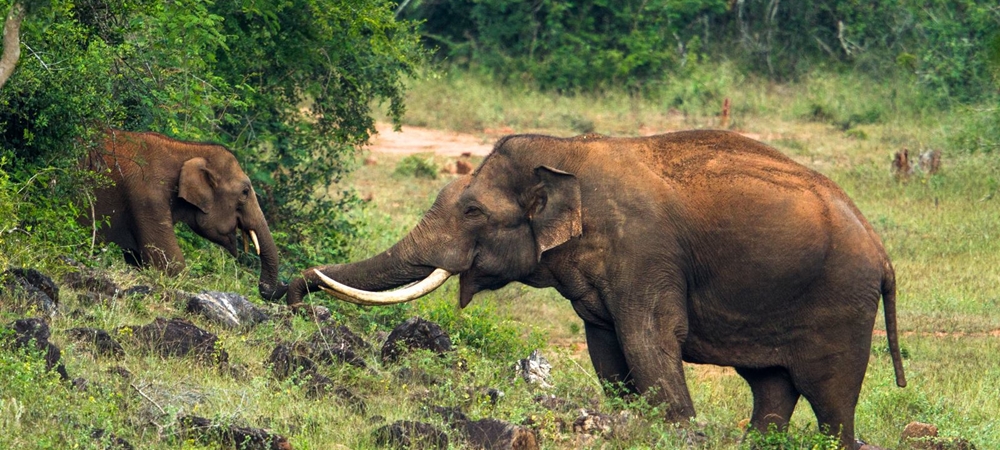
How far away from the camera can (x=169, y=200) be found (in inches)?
448

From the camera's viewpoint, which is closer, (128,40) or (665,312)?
(665,312)

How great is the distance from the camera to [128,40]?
1055 centimetres

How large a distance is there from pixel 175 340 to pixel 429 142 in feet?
50.4

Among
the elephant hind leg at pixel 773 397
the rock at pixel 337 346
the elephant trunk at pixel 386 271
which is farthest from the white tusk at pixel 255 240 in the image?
the elephant hind leg at pixel 773 397

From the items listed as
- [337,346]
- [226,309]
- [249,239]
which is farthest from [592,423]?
[249,239]

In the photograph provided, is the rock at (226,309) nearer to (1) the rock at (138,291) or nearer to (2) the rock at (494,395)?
(1) the rock at (138,291)

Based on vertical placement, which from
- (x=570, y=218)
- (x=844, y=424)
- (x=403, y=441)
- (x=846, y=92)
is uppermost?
(x=570, y=218)

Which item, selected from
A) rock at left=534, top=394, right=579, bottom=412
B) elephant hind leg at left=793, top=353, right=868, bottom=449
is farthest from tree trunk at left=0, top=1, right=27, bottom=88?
elephant hind leg at left=793, top=353, right=868, bottom=449

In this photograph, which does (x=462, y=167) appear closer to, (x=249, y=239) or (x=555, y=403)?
(x=249, y=239)

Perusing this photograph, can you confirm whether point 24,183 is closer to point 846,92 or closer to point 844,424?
point 844,424

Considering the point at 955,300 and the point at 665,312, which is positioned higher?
the point at 665,312

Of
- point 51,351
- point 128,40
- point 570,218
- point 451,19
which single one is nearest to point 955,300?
point 570,218

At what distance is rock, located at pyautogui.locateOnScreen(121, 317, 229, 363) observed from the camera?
26.1ft

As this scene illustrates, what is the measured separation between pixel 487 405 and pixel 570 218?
1.11 m
